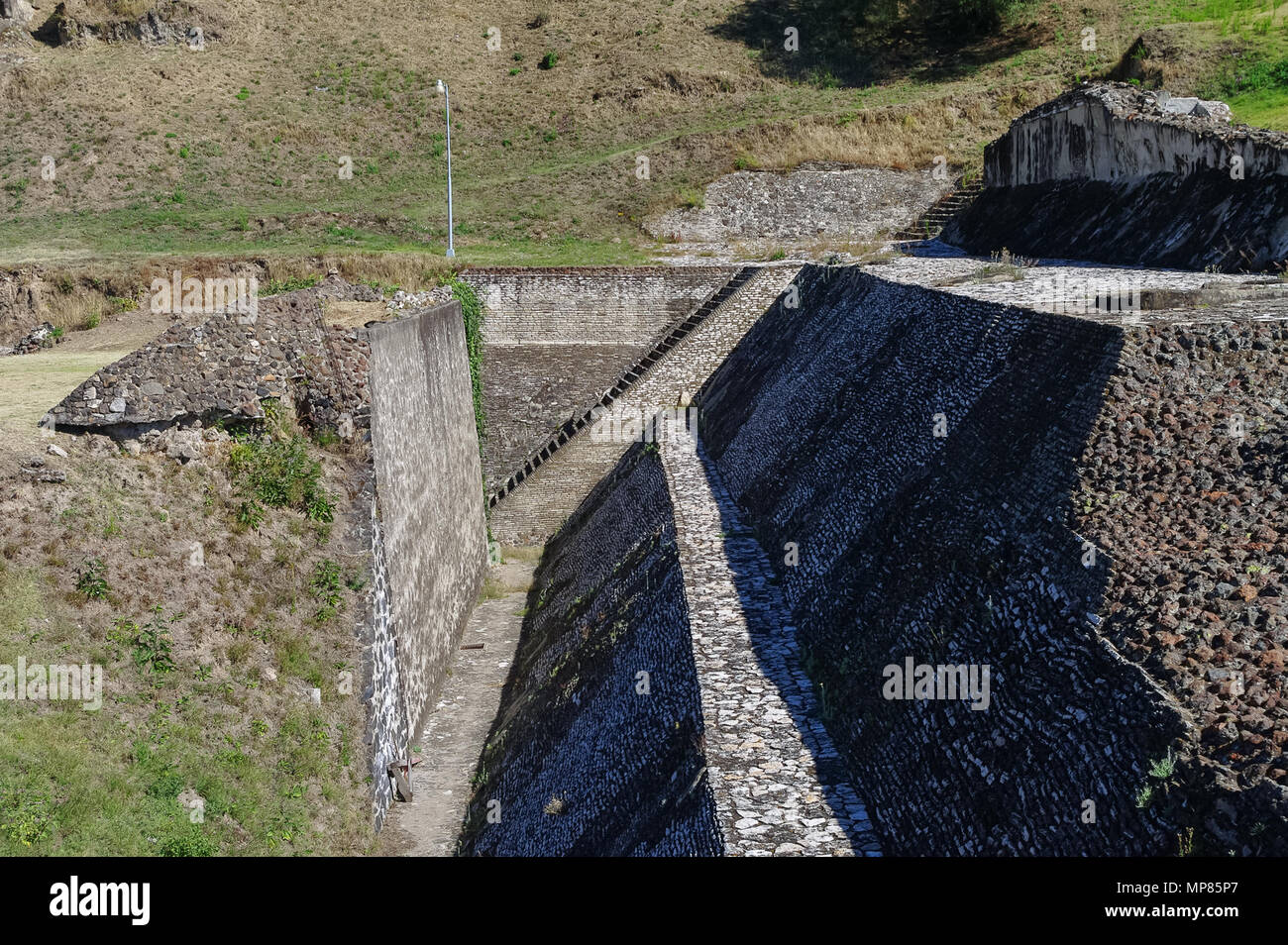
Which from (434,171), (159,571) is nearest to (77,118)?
(434,171)

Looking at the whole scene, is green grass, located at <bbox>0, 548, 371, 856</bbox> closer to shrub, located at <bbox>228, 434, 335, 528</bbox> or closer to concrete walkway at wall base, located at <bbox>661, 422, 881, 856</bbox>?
shrub, located at <bbox>228, 434, 335, 528</bbox>

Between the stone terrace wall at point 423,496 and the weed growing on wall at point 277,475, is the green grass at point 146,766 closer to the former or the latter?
the stone terrace wall at point 423,496

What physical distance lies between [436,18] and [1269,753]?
2142 inches

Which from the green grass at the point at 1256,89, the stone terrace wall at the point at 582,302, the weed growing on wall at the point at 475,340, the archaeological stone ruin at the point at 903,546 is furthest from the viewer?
the stone terrace wall at the point at 582,302

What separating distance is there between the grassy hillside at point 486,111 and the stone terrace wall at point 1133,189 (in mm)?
10282

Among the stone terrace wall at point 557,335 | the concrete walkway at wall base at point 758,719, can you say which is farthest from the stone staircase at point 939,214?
the concrete walkway at wall base at point 758,719

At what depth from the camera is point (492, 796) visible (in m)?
13.9

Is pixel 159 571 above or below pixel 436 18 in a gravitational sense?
below

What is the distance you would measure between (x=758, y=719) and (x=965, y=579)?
8.13 ft

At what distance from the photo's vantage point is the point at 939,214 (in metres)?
33.2

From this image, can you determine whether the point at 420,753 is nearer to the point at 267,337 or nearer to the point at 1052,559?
the point at 267,337

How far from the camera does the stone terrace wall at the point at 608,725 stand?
10.3 m

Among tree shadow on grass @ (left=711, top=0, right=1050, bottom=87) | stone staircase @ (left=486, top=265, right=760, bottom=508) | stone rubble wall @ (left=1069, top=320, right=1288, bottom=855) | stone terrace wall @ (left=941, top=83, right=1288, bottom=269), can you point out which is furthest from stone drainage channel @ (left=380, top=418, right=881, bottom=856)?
tree shadow on grass @ (left=711, top=0, right=1050, bottom=87)

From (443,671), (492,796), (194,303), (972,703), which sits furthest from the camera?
(194,303)
